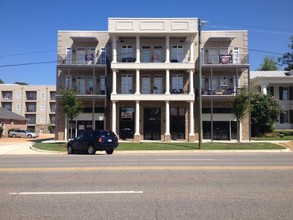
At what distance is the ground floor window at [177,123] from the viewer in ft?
132

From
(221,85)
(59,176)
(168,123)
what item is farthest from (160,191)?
(221,85)

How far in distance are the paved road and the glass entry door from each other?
28.3 metres

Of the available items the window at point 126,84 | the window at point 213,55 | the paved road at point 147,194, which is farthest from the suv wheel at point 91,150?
the window at point 213,55

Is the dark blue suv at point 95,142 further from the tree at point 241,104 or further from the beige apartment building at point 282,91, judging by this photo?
the beige apartment building at point 282,91

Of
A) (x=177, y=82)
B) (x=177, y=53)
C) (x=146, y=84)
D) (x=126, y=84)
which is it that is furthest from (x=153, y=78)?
(x=177, y=53)

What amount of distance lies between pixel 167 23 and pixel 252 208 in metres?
33.8

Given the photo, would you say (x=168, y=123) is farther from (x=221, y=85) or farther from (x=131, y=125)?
(x=221, y=85)

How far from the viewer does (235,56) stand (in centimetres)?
4128

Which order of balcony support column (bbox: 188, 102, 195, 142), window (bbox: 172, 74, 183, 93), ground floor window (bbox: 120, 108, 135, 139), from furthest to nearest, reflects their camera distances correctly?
window (bbox: 172, 74, 183, 93), ground floor window (bbox: 120, 108, 135, 139), balcony support column (bbox: 188, 102, 195, 142)

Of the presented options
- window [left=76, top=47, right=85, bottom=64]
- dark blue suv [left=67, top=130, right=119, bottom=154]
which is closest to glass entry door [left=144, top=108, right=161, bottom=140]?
window [left=76, top=47, right=85, bottom=64]

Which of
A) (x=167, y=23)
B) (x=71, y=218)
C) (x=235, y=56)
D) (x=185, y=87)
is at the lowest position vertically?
(x=71, y=218)

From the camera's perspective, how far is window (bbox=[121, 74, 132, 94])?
133 feet

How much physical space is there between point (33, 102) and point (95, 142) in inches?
3056

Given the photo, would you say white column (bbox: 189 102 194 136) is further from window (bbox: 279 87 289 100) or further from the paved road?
the paved road
